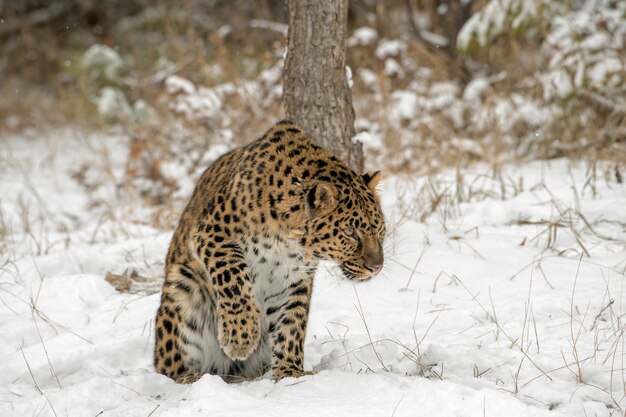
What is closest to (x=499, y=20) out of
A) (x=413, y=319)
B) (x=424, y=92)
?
(x=424, y=92)

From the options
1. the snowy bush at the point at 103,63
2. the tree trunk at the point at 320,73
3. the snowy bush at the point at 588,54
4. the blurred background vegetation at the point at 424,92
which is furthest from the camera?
the snowy bush at the point at 103,63

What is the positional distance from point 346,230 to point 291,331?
682 mm

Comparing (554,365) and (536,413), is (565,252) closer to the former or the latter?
(554,365)

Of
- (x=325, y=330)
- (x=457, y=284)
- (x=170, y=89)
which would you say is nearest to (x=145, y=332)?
(x=325, y=330)

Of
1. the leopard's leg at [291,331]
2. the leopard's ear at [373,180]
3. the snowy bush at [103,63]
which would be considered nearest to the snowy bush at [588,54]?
the leopard's ear at [373,180]

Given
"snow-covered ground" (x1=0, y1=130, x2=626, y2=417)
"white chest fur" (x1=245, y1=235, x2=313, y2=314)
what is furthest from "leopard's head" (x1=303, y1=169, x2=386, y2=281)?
"snow-covered ground" (x1=0, y1=130, x2=626, y2=417)

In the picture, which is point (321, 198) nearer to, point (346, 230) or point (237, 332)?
point (346, 230)

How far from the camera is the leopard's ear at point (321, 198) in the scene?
3869 mm

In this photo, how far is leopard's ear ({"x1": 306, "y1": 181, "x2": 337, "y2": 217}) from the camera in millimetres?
3869

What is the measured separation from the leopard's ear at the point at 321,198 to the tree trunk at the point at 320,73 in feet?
5.75

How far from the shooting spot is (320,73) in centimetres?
552

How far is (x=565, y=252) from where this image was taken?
17.8ft

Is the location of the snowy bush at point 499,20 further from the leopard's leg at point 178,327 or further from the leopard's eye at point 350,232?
the leopard's leg at point 178,327

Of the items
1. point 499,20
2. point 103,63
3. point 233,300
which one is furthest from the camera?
point 103,63
